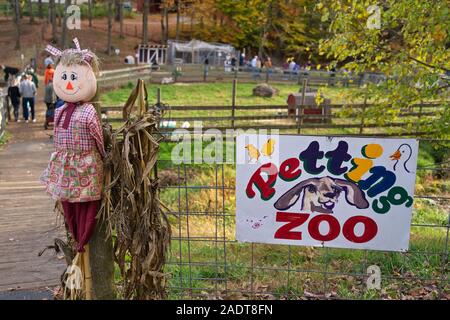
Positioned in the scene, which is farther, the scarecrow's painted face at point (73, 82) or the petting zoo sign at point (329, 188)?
the petting zoo sign at point (329, 188)

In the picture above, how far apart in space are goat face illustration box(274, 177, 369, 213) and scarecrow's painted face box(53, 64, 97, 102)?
5.63 feet

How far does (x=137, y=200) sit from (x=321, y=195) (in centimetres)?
145

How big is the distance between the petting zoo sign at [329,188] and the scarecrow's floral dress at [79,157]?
1.13m

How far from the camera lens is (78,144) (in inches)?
145

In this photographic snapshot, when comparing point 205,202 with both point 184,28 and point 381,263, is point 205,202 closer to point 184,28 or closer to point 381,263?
point 381,263

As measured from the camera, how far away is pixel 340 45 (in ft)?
23.9

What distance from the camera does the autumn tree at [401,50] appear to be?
6629mm

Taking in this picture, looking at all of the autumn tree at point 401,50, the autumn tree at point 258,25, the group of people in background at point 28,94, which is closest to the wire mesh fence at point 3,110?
the group of people in background at point 28,94

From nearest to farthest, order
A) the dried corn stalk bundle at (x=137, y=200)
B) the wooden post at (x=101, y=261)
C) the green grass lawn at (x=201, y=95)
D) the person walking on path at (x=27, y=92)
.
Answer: the dried corn stalk bundle at (x=137, y=200), the wooden post at (x=101, y=261), the person walking on path at (x=27, y=92), the green grass lawn at (x=201, y=95)

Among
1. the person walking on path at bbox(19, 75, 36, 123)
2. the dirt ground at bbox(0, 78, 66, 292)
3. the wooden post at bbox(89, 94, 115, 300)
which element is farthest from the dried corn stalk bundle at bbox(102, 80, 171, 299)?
the person walking on path at bbox(19, 75, 36, 123)

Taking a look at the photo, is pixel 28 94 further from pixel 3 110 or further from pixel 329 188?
pixel 329 188

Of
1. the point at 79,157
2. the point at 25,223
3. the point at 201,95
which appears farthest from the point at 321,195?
the point at 201,95

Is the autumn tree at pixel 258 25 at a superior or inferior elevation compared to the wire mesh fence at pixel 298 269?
superior

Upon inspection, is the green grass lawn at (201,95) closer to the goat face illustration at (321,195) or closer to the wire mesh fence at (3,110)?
the wire mesh fence at (3,110)
